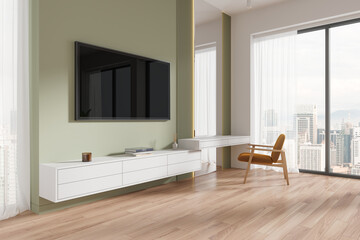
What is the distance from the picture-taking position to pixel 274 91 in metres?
5.06

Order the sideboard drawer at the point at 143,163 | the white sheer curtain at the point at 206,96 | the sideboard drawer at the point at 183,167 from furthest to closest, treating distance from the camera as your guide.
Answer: the white sheer curtain at the point at 206,96 < the sideboard drawer at the point at 183,167 < the sideboard drawer at the point at 143,163

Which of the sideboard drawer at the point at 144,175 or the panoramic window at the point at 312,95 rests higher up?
the panoramic window at the point at 312,95

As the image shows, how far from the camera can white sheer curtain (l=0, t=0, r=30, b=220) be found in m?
2.67

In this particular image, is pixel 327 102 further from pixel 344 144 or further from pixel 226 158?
pixel 226 158

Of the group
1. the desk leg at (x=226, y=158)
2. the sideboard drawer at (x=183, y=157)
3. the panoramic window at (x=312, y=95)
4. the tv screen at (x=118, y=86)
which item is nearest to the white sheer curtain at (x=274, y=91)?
the panoramic window at (x=312, y=95)

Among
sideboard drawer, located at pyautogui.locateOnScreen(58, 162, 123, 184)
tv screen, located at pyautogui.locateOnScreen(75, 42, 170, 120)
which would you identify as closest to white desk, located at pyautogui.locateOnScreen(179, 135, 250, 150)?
tv screen, located at pyautogui.locateOnScreen(75, 42, 170, 120)

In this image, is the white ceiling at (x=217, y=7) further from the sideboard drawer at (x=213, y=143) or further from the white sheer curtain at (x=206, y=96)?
the sideboard drawer at (x=213, y=143)

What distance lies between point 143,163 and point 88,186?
30.0 inches

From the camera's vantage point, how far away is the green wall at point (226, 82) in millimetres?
5402

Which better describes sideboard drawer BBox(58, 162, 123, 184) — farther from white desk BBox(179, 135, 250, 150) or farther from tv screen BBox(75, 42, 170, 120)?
white desk BBox(179, 135, 250, 150)

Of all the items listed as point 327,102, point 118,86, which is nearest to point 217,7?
point 327,102

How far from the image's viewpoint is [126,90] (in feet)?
11.6

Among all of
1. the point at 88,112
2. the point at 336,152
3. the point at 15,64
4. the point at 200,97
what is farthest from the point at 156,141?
the point at 336,152

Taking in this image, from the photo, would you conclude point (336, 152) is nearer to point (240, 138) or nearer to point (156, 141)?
point (240, 138)
